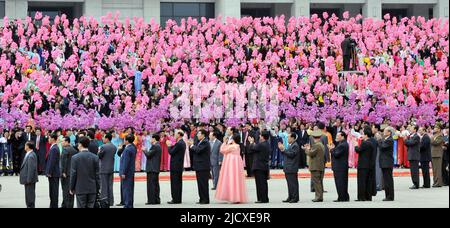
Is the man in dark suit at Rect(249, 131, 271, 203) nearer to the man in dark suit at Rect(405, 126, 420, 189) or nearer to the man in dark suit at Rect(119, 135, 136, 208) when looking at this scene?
the man in dark suit at Rect(119, 135, 136, 208)

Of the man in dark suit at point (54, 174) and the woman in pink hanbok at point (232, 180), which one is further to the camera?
the woman in pink hanbok at point (232, 180)

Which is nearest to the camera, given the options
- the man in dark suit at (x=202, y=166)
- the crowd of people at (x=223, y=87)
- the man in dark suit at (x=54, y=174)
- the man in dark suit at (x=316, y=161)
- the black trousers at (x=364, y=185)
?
the man in dark suit at (x=54, y=174)

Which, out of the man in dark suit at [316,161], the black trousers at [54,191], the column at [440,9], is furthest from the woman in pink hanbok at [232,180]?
the column at [440,9]

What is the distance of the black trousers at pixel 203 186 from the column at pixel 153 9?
107 feet

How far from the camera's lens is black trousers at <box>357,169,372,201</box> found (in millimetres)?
21875

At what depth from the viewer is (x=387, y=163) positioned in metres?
22.3

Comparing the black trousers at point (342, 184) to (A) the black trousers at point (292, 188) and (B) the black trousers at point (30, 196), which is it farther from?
(B) the black trousers at point (30, 196)

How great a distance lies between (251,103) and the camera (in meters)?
37.7

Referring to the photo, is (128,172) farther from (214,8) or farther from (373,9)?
(373,9)

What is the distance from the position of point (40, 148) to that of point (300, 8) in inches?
1068

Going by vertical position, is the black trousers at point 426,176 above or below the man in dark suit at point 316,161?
below

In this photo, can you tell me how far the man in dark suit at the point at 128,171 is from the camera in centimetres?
2078

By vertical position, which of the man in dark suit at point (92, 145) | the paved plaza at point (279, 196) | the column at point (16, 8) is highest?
the column at point (16, 8)
